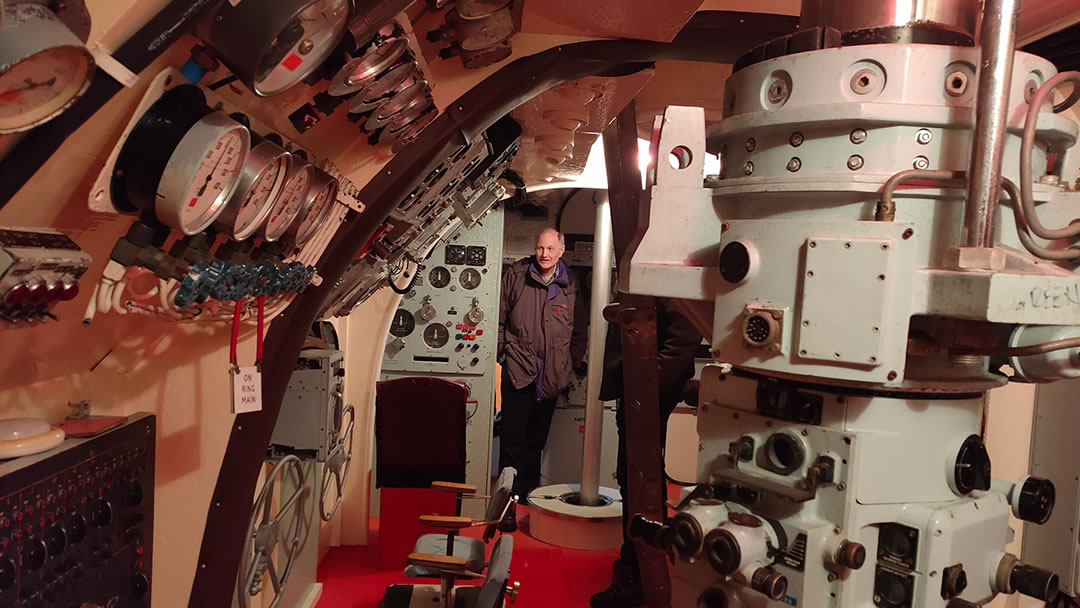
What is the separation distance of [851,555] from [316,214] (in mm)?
1407

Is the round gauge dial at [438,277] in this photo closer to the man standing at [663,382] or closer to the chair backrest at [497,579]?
the man standing at [663,382]

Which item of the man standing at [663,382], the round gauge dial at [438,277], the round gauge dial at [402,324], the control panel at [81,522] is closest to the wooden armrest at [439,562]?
the man standing at [663,382]

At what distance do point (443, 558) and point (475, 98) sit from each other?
1674 mm

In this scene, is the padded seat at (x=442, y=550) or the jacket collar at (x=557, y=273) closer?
the padded seat at (x=442, y=550)

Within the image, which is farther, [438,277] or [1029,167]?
[438,277]

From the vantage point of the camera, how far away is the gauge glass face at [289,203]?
4.64 ft

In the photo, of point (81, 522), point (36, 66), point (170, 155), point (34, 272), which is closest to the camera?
point (36, 66)

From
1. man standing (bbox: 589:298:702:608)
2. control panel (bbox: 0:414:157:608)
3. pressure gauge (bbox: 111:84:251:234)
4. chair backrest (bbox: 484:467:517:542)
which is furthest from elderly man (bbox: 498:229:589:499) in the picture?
pressure gauge (bbox: 111:84:251:234)

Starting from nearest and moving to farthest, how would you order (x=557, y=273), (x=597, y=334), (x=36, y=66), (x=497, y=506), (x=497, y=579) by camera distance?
(x=36, y=66)
(x=497, y=579)
(x=497, y=506)
(x=597, y=334)
(x=557, y=273)

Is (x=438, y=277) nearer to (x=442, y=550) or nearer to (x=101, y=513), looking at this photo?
(x=442, y=550)

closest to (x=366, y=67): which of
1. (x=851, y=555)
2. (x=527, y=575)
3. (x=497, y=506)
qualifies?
(x=851, y=555)

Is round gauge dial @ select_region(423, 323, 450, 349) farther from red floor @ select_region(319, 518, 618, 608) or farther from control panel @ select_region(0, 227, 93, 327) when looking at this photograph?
control panel @ select_region(0, 227, 93, 327)

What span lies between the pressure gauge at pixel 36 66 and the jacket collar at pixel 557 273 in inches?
156

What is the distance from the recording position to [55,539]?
1172mm
